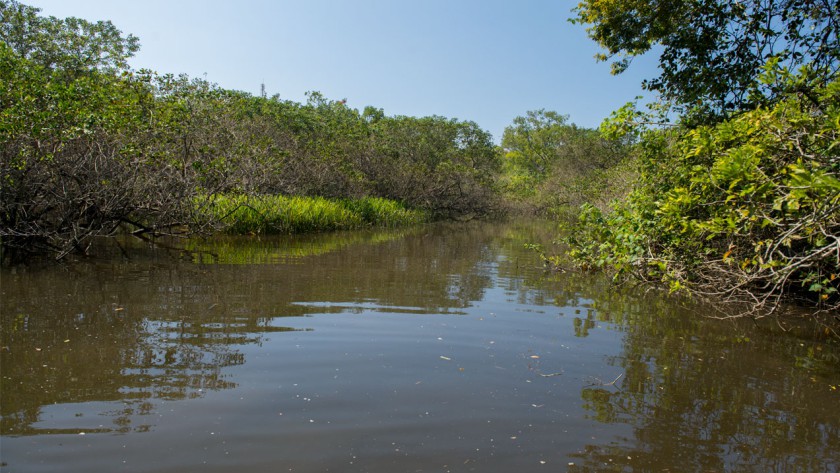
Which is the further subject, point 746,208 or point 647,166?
point 647,166

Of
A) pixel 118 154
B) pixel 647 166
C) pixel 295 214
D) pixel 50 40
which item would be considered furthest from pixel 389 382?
pixel 50 40

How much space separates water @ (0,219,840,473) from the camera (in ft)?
10.4

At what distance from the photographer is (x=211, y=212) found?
12.9m

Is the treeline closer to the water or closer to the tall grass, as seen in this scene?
the tall grass

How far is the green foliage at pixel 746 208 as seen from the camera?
Answer: 480 cm

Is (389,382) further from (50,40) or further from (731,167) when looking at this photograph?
(50,40)

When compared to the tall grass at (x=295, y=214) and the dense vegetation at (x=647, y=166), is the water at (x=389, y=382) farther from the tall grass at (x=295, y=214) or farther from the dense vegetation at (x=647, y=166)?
the tall grass at (x=295, y=214)

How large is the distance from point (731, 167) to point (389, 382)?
3707mm

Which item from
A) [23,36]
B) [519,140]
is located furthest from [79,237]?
[519,140]

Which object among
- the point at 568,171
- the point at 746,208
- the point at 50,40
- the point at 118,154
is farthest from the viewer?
the point at 568,171

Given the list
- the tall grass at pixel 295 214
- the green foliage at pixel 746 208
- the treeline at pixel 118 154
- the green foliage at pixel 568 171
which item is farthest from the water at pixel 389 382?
the green foliage at pixel 568 171

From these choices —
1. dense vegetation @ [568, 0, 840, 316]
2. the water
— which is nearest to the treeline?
the water

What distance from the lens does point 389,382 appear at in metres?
4.25

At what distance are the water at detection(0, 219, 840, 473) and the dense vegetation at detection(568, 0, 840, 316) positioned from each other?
0.78m
